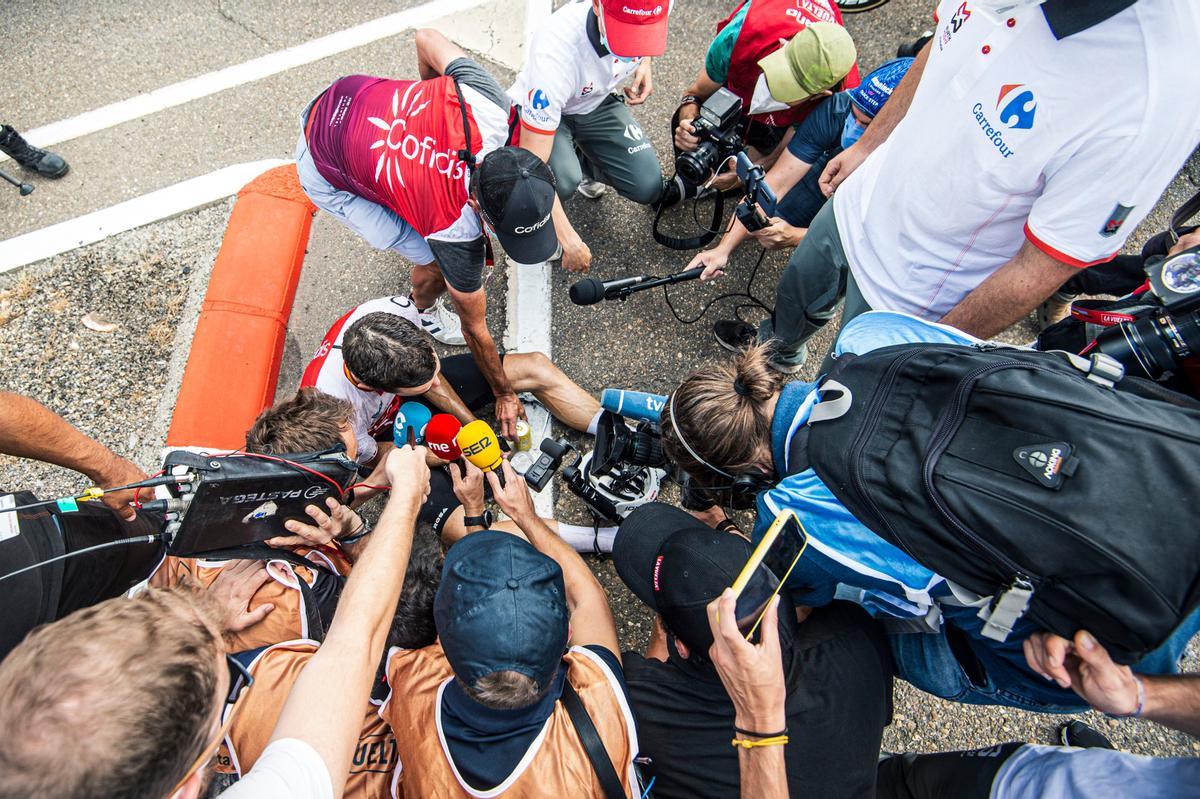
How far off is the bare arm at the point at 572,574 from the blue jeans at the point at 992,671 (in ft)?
3.53

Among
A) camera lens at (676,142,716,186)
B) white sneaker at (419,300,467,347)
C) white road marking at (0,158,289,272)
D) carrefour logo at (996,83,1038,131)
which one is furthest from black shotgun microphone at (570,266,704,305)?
white road marking at (0,158,289,272)

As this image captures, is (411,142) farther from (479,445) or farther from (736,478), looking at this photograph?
(736,478)

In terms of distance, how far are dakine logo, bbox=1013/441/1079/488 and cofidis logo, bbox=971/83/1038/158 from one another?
1.07 meters

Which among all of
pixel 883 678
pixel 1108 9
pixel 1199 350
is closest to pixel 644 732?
pixel 883 678

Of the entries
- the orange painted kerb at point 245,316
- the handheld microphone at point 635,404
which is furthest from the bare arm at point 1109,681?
the orange painted kerb at point 245,316

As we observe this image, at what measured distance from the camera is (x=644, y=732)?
2.13 metres

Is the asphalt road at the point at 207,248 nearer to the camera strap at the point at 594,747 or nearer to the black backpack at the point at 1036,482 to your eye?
the camera strap at the point at 594,747

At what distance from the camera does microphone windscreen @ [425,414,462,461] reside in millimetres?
3004

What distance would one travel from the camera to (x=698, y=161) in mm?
3455

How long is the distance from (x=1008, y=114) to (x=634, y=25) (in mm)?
1879

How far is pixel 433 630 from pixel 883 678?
5.51 feet

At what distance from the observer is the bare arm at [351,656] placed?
1.55 metres

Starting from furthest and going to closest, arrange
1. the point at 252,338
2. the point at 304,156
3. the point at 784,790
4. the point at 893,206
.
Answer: the point at 252,338, the point at 304,156, the point at 893,206, the point at 784,790

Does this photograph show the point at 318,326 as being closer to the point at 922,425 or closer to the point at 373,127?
the point at 373,127
